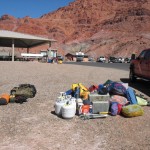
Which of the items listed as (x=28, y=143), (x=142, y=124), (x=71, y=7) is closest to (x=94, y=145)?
(x=28, y=143)

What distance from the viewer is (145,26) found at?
365 feet

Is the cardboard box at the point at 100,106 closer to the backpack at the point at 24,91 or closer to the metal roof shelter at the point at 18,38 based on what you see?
the backpack at the point at 24,91

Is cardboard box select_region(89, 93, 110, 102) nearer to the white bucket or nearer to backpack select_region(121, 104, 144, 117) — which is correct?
backpack select_region(121, 104, 144, 117)

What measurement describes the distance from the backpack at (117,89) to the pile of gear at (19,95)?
279 cm

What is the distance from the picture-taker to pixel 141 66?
15078mm

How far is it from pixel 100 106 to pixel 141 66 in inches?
308

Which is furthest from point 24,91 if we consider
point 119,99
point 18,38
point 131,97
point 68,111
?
point 18,38

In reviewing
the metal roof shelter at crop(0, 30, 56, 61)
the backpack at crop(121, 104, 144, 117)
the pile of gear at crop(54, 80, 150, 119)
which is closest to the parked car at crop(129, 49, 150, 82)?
the pile of gear at crop(54, 80, 150, 119)

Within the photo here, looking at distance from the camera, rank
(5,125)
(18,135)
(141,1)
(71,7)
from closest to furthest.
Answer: (18,135)
(5,125)
(141,1)
(71,7)

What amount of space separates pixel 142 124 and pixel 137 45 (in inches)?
3380

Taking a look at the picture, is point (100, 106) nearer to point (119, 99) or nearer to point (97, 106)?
point (97, 106)

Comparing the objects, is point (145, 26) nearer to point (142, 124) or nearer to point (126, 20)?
point (126, 20)

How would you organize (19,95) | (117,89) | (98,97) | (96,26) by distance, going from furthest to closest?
(96,26) → (19,95) → (117,89) → (98,97)

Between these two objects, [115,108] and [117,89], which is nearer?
[115,108]
